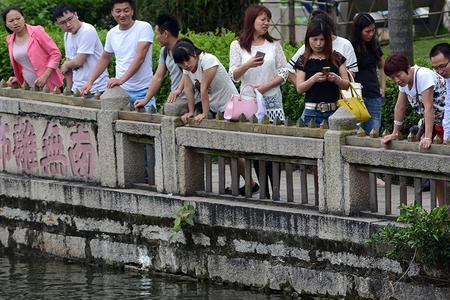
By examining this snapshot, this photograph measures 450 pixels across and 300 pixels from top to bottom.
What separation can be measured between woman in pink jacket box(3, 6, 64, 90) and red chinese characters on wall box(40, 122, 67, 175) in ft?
2.04

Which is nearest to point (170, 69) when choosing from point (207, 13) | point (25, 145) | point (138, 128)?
point (138, 128)

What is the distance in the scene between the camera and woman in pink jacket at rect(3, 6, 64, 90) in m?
14.6

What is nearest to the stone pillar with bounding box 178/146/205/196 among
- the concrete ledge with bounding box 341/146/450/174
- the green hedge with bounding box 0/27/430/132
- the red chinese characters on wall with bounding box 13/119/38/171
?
the concrete ledge with bounding box 341/146/450/174

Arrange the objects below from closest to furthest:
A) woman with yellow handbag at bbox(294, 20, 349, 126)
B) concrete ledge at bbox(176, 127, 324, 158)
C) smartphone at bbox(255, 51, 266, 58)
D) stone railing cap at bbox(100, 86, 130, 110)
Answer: concrete ledge at bbox(176, 127, 324, 158)
woman with yellow handbag at bbox(294, 20, 349, 126)
smartphone at bbox(255, 51, 266, 58)
stone railing cap at bbox(100, 86, 130, 110)

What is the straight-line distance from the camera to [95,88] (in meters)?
14.6

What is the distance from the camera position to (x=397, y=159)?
36.4 feet

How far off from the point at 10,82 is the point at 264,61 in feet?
10.3

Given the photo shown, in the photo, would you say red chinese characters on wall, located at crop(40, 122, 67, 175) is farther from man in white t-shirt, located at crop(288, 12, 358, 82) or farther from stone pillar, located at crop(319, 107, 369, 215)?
stone pillar, located at crop(319, 107, 369, 215)

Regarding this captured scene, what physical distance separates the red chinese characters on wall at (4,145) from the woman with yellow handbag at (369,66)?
358 centimetres

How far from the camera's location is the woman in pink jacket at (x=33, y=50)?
14633mm

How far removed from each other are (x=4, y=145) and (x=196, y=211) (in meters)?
2.98

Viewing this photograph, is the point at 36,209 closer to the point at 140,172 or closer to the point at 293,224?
the point at 140,172

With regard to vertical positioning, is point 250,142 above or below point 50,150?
above

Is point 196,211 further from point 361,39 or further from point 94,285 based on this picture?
point 361,39
